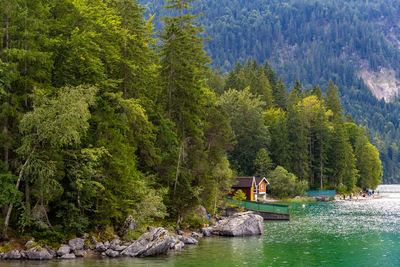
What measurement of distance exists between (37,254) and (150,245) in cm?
778

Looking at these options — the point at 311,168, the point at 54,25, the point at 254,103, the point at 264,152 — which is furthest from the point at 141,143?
the point at 311,168

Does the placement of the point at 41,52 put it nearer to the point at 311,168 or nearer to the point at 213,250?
the point at 213,250

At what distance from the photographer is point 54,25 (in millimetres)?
34094

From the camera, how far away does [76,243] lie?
31.4m

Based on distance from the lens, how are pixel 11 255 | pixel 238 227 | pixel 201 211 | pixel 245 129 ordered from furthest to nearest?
pixel 245 129 → pixel 201 211 → pixel 238 227 → pixel 11 255

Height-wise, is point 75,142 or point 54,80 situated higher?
point 54,80

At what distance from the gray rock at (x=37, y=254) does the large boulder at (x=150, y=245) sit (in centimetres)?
518

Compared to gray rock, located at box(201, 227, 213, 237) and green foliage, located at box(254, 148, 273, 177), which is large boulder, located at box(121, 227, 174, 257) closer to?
gray rock, located at box(201, 227, 213, 237)

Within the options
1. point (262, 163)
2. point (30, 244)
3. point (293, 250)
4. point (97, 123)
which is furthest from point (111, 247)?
point (262, 163)

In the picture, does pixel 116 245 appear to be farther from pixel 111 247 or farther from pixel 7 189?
pixel 7 189

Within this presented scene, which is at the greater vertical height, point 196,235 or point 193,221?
point 193,221

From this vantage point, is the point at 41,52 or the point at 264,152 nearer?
the point at 41,52

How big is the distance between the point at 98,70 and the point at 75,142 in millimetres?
8139

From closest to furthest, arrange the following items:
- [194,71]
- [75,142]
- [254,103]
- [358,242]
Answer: [75,142] → [358,242] → [194,71] → [254,103]
